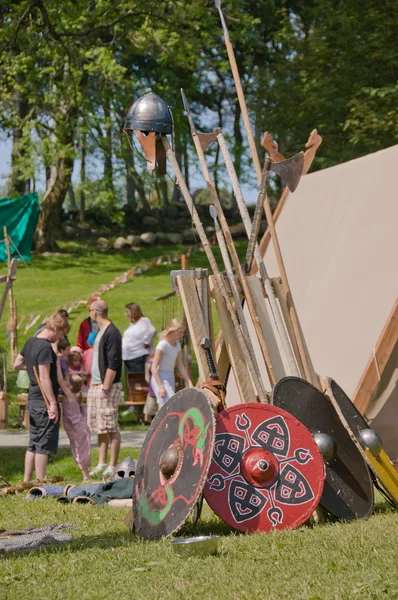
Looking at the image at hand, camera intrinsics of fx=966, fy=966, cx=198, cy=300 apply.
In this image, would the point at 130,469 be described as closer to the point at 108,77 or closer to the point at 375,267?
the point at 375,267

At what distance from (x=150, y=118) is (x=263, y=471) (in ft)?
8.05

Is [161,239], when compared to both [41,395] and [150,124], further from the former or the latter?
[150,124]

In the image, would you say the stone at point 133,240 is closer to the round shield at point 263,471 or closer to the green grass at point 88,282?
the green grass at point 88,282

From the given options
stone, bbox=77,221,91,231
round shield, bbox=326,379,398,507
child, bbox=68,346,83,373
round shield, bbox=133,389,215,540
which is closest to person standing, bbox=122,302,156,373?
child, bbox=68,346,83,373

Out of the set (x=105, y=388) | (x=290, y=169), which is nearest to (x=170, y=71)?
(x=105, y=388)

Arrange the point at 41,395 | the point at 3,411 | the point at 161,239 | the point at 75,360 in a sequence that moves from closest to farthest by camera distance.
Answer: the point at 41,395, the point at 3,411, the point at 75,360, the point at 161,239

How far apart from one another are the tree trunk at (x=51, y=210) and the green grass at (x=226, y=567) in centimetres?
2140

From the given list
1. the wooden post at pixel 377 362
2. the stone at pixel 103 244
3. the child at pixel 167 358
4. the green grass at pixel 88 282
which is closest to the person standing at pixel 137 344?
the child at pixel 167 358

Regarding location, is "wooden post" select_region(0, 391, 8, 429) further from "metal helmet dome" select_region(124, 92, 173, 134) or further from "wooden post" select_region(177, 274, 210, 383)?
"metal helmet dome" select_region(124, 92, 173, 134)

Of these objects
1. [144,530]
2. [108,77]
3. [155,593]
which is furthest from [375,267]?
[108,77]

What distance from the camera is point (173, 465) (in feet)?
16.9

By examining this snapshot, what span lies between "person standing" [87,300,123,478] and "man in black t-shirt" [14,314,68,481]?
642 mm

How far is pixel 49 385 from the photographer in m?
7.55

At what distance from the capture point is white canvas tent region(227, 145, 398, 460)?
695 centimetres
